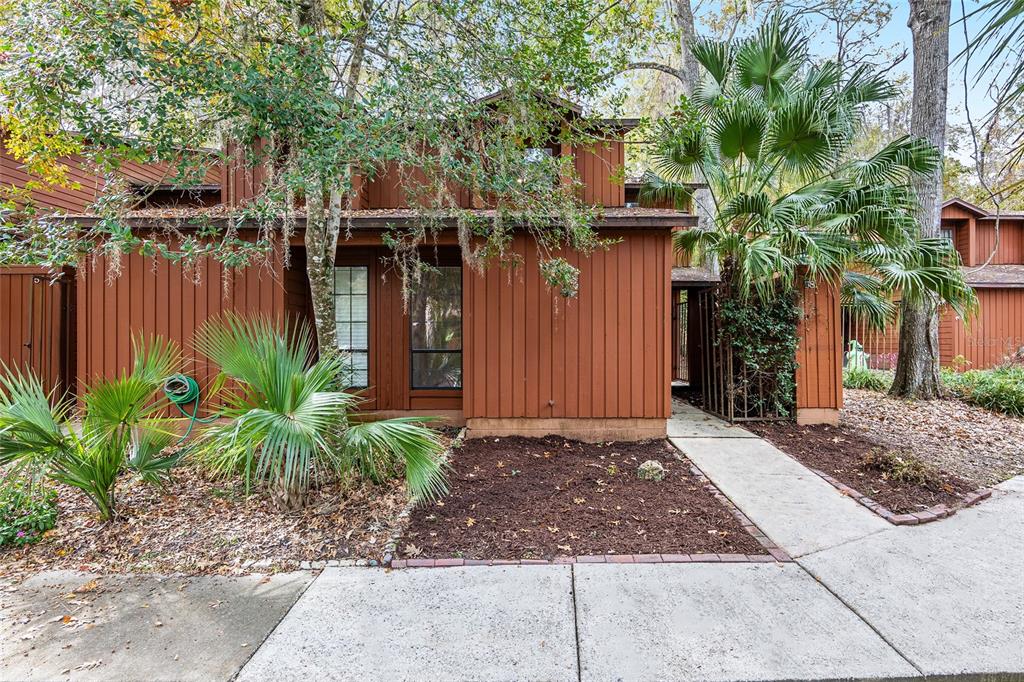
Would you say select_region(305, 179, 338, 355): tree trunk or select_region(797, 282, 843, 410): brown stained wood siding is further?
select_region(797, 282, 843, 410): brown stained wood siding

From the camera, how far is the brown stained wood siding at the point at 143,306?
6.32 m

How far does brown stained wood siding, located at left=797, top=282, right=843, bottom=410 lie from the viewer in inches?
269

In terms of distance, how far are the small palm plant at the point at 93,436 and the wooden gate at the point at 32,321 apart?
498 cm

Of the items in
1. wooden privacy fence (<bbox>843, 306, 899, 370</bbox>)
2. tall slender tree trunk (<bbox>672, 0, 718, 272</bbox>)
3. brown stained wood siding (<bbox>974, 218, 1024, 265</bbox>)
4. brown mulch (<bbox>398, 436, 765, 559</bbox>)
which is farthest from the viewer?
brown stained wood siding (<bbox>974, 218, 1024, 265</bbox>)

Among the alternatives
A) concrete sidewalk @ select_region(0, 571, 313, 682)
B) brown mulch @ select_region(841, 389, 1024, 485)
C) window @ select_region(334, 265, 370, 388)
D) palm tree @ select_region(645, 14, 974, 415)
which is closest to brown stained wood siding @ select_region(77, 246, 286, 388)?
window @ select_region(334, 265, 370, 388)

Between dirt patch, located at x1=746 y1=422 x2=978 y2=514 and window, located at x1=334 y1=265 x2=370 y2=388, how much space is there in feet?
18.6

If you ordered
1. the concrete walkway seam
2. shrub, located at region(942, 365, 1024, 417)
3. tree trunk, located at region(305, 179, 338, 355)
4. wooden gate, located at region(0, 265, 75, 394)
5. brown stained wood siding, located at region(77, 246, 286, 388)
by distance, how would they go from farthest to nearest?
shrub, located at region(942, 365, 1024, 417), wooden gate, located at region(0, 265, 75, 394), brown stained wood siding, located at region(77, 246, 286, 388), tree trunk, located at region(305, 179, 338, 355), the concrete walkway seam

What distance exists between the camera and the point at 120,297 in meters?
6.34

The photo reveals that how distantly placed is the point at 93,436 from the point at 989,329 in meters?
18.8

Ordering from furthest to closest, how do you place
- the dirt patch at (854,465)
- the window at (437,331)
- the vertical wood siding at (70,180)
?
1. the vertical wood siding at (70,180)
2. the window at (437,331)
3. the dirt patch at (854,465)

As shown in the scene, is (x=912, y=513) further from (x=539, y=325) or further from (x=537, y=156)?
(x=537, y=156)

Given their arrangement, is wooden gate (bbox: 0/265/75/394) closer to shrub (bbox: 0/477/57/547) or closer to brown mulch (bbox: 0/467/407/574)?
brown mulch (bbox: 0/467/407/574)

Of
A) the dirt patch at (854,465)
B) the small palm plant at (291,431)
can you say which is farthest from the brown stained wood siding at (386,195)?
the dirt patch at (854,465)

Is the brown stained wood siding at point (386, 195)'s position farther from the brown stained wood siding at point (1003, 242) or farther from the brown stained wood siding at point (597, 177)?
the brown stained wood siding at point (1003, 242)
